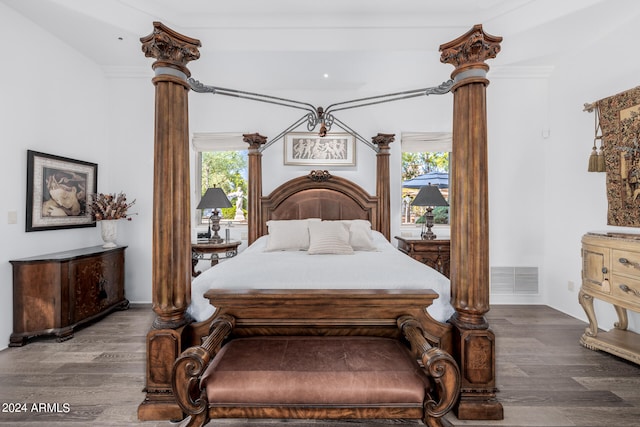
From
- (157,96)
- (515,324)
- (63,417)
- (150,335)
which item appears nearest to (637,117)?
(515,324)

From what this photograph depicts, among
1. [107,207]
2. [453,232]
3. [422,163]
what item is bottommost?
[453,232]

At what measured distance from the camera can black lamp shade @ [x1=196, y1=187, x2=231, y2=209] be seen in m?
3.77

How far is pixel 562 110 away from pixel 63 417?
571 centimetres

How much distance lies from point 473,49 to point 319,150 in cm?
267

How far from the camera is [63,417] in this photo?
190 centimetres

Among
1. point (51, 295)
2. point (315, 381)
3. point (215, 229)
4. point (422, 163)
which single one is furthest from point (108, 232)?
point (422, 163)

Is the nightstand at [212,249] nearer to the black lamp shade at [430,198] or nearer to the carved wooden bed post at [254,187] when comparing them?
the carved wooden bed post at [254,187]

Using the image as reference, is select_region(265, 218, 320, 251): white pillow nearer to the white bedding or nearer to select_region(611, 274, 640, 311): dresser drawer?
the white bedding

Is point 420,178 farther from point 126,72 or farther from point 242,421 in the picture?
point 126,72

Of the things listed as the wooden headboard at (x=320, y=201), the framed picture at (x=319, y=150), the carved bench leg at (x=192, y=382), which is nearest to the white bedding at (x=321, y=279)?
the carved bench leg at (x=192, y=382)

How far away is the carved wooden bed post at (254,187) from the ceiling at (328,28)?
34.7 inches

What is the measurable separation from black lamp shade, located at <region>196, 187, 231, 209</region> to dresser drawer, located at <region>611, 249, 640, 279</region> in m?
3.90

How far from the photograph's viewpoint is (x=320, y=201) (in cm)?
395

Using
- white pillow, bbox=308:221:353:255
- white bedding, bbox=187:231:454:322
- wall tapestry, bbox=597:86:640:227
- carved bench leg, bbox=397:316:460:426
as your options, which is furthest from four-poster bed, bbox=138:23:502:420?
wall tapestry, bbox=597:86:640:227
